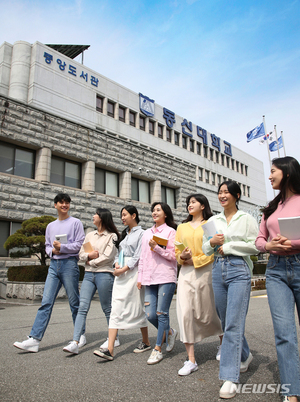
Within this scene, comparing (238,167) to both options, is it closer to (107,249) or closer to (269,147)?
(269,147)

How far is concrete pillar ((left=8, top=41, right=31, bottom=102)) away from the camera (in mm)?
→ 20688

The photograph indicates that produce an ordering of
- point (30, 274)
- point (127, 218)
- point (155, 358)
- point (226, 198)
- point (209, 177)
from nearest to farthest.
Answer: point (226, 198)
point (155, 358)
point (127, 218)
point (30, 274)
point (209, 177)

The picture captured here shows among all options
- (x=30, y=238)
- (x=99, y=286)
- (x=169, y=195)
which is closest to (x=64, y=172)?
(x=30, y=238)

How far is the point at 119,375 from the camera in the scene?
11.1ft

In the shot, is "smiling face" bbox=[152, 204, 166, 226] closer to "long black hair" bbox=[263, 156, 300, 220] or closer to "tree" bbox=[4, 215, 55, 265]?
"long black hair" bbox=[263, 156, 300, 220]

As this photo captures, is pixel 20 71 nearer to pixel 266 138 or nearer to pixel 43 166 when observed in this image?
pixel 43 166

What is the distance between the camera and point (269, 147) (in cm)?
3038

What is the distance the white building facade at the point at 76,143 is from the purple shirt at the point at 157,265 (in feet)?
36.9

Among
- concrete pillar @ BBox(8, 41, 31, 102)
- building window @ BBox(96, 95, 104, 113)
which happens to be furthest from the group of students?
building window @ BBox(96, 95, 104, 113)

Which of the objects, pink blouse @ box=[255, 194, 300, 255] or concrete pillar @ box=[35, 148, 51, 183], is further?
concrete pillar @ box=[35, 148, 51, 183]

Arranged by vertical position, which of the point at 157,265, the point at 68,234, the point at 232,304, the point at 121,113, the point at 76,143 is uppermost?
the point at 121,113

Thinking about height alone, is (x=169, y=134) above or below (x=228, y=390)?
above

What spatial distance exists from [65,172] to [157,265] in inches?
570

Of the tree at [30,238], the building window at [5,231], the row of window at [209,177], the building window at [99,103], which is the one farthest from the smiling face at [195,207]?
the row of window at [209,177]
